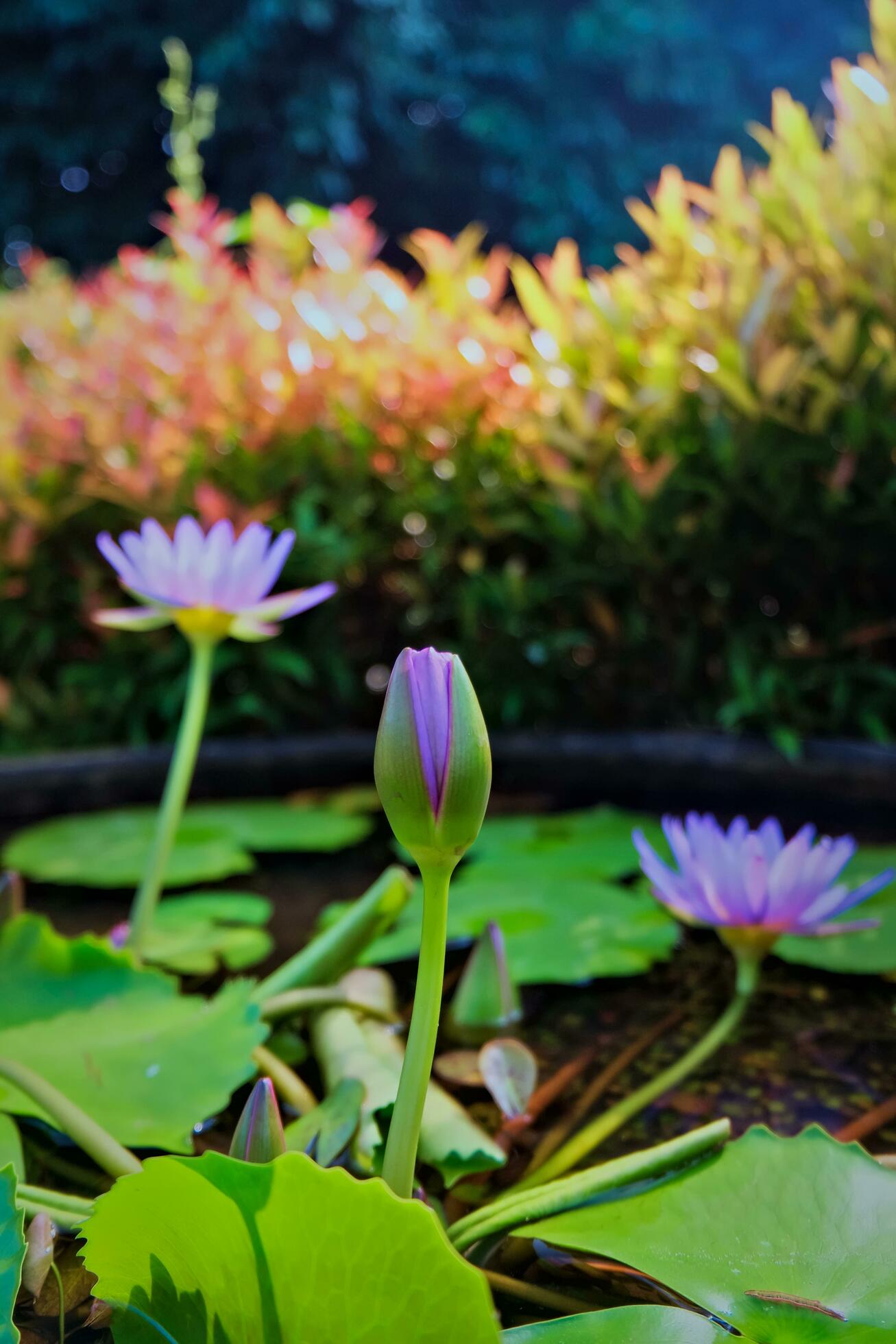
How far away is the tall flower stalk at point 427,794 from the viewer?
0.45 meters

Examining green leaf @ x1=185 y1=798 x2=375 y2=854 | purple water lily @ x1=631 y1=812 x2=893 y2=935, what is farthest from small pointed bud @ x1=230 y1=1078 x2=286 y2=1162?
green leaf @ x1=185 y1=798 x2=375 y2=854

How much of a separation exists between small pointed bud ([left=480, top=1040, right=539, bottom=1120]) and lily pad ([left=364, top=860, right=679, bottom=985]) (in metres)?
0.21

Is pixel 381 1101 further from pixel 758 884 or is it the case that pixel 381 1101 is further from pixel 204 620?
pixel 204 620

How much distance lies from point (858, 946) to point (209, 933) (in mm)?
645

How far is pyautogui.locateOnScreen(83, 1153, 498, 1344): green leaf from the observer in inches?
15.8

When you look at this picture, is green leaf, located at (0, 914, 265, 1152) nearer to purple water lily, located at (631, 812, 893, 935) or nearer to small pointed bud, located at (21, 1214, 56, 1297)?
small pointed bud, located at (21, 1214, 56, 1297)

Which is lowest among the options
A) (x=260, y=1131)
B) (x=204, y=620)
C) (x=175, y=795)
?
(x=260, y=1131)

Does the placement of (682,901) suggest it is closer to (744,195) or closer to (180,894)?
(180,894)

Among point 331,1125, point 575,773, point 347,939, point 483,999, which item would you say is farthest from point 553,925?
point 575,773

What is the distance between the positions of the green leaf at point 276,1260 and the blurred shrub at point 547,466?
3.82ft

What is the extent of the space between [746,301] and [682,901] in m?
1.05

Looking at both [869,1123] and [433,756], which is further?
[869,1123]

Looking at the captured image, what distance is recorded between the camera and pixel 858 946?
972mm

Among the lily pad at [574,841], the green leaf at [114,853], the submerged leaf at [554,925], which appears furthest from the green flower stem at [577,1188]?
the green leaf at [114,853]
